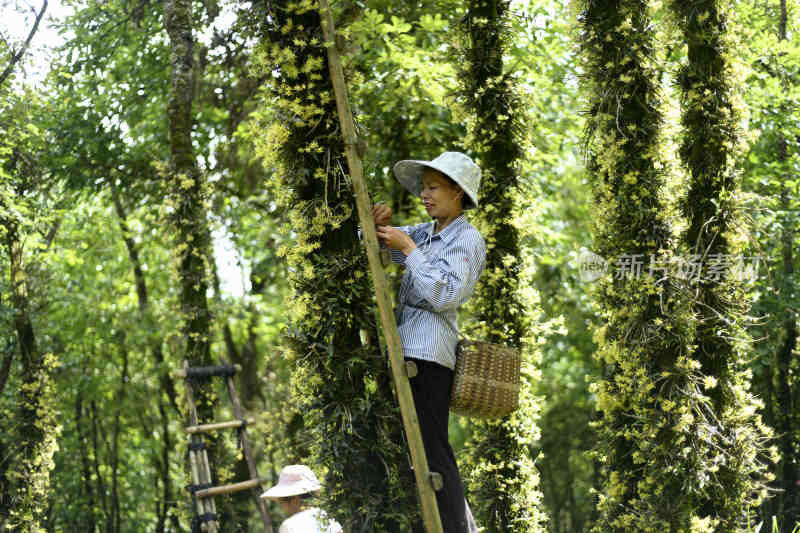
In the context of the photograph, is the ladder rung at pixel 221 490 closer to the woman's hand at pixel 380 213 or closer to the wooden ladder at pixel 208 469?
the wooden ladder at pixel 208 469

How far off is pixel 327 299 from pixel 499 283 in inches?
94.9

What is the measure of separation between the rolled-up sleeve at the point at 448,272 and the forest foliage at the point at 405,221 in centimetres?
24

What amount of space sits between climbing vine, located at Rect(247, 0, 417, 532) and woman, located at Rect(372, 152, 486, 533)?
0.47ft

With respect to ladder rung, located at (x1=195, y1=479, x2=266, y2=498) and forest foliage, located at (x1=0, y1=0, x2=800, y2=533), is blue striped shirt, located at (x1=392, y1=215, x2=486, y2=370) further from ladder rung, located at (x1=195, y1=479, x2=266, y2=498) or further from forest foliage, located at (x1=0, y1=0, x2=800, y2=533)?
ladder rung, located at (x1=195, y1=479, x2=266, y2=498)

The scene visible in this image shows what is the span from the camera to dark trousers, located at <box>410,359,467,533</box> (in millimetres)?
3576

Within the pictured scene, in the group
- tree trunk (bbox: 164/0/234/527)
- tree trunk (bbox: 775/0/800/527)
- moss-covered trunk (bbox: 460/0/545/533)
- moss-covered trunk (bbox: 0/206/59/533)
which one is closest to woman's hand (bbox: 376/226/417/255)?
moss-covered trunk (bbox: 460/0/545/533)

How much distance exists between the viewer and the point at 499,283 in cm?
570

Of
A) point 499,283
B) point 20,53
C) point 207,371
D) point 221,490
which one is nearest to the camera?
point 499,283

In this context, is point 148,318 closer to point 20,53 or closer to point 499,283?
point 20,53

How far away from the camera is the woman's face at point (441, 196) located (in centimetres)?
393

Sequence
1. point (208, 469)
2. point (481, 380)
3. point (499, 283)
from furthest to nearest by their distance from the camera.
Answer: point (208, 469) → point (499, 283) → point (481, 380)

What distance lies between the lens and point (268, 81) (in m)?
3.72

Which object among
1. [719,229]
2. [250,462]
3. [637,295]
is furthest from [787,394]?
[250,462]

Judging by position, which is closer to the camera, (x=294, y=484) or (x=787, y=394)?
(x=294, y=484)
